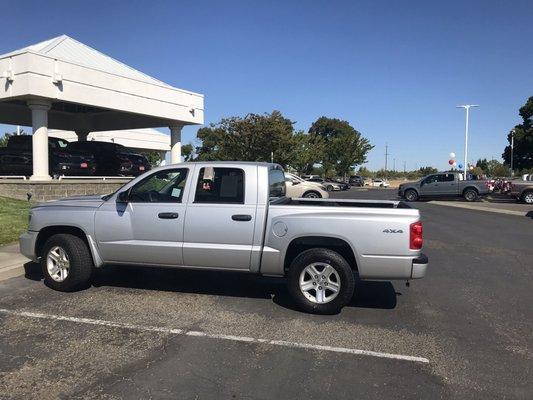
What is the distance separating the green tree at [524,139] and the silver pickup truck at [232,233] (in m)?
63.0

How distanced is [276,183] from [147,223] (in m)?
1.79

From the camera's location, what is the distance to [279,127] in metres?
47.8

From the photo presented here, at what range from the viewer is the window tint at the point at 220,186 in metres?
6.16

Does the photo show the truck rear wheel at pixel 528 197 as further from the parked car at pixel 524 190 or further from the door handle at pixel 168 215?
the door handle at pixel 168 215

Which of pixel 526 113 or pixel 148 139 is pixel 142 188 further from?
pixel 526 113

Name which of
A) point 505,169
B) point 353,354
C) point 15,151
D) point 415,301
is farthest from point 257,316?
point 505,169

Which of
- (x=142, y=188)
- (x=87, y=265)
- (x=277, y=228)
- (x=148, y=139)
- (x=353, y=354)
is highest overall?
(x=148, y=139)

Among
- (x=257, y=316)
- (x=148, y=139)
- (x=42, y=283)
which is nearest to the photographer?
(x=257, y=316)

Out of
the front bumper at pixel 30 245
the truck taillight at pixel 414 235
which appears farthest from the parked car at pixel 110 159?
the truck taillight at pixel 414 235

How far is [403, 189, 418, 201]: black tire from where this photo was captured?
29.4 metres

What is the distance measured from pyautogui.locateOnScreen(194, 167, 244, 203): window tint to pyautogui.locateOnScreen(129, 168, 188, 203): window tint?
0.26 m

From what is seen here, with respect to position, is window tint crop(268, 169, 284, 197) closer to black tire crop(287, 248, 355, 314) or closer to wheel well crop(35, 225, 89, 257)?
black tire crop(287, 248, 355, 314)

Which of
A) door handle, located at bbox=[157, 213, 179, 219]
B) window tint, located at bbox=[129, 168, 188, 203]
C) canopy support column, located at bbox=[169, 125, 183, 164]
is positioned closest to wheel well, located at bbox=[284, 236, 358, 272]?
door handle, located at bbox=[157, 213, 179, 219]

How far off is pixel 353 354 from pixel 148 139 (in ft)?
145
